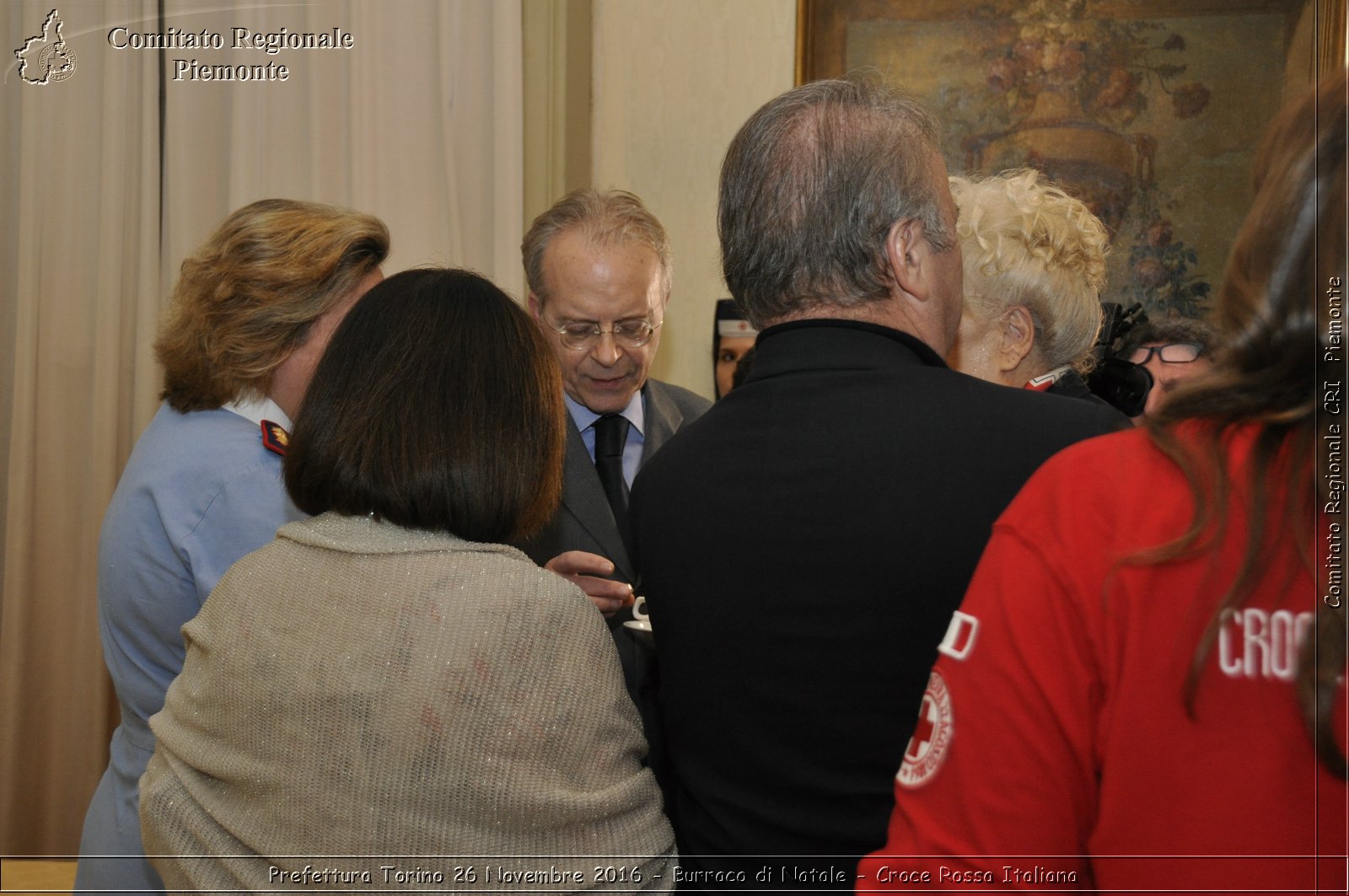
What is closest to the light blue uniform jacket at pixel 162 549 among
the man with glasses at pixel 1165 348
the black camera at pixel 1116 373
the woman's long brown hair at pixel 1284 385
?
the woman's long brown hair at pixel 1284 385

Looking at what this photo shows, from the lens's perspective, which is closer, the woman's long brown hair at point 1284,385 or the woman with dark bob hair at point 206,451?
the woman's long brown hair at point 1284,385

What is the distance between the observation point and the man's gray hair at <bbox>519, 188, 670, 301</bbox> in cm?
266

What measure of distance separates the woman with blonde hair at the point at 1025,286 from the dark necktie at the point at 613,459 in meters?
0.84

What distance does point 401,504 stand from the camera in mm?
1360

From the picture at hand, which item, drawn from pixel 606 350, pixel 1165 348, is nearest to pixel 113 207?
pixel 606 350

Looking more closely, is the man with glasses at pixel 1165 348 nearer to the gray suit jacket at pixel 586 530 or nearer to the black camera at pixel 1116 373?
the black camera at pixel 1116 373

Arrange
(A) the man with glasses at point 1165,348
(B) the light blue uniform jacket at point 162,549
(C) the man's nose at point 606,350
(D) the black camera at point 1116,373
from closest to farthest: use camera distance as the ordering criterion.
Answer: (B) the light blue uniform jacket at point 162,549
(D) the black camera at point 1116,373
(A) the man with glasses at point 1165,348
(C) the man's nose at point 606,350

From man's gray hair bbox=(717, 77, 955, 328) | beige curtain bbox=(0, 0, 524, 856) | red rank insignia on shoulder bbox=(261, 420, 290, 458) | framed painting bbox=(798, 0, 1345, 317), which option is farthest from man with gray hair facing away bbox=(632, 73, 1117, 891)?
framed painting bbox=(798, 0, 1345, 317)

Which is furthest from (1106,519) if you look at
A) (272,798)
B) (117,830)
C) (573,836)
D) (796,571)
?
(117,830)

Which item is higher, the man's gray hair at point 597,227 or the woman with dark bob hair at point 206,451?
the man's gray hair at point 597,227

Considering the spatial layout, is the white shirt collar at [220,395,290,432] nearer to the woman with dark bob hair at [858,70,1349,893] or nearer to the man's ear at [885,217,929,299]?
the man's ear at [885,217,929,299]

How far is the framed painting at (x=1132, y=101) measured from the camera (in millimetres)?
3811

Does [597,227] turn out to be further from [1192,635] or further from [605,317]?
[1192,635]

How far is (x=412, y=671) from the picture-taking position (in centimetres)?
129
